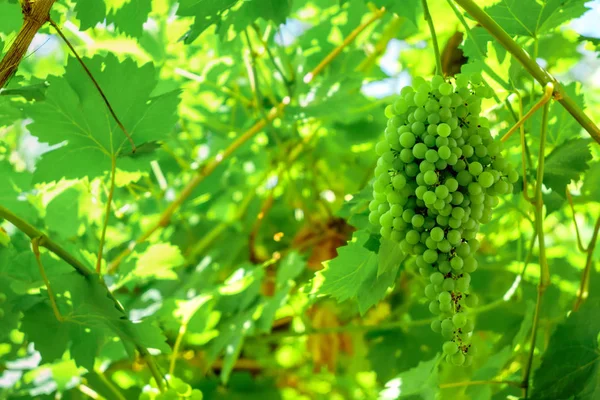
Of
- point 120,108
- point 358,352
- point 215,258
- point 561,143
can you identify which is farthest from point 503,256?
point 120,108

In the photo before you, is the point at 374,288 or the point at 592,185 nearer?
the point at 374,288

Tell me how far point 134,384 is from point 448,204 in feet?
3.11

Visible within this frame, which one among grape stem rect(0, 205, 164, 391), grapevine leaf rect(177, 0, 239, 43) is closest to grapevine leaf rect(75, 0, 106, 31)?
grapevine leaf rect(177, 0, 239, 43)

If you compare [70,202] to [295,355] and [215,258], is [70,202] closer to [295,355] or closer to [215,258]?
[215,258]

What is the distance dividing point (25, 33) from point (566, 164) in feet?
2.19

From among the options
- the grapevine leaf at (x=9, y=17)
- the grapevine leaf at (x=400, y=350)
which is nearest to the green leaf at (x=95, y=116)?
the grapevine leaf at (x=9, y=17)

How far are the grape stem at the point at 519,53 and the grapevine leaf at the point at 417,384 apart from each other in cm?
34

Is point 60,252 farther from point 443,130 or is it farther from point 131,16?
point 443,130

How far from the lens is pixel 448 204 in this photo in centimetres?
54

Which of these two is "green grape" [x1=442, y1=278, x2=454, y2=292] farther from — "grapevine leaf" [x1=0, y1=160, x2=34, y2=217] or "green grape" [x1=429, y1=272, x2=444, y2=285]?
"grapevine leaf" [x1=0, y1=160, x2=34, y2=217]

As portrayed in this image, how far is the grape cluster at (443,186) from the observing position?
1.76 ft

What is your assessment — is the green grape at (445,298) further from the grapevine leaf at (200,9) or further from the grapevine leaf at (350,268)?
the grapevine leaf at (200,9)

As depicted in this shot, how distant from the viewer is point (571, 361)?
0.74m

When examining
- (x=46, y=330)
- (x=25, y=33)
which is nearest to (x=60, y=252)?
(x=46, y=330)
